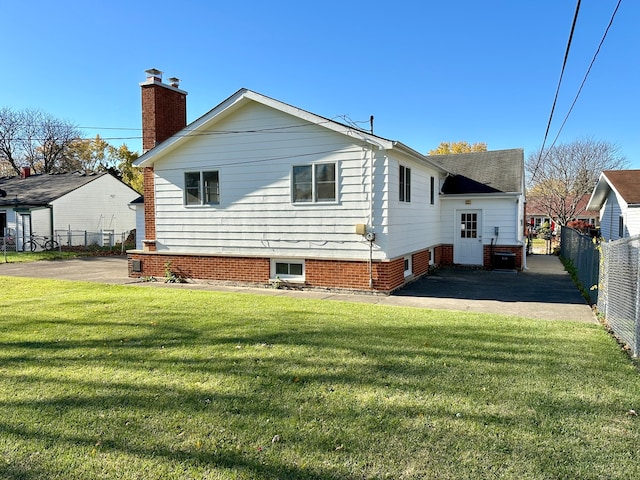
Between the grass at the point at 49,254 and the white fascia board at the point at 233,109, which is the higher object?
the white fascia board at the point at 233,109

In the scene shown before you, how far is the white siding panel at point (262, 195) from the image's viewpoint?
10.4 m

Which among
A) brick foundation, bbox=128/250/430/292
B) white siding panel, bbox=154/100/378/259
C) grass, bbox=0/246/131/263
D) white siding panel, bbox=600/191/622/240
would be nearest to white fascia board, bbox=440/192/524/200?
brick foundation, bbox=128/250/430/292

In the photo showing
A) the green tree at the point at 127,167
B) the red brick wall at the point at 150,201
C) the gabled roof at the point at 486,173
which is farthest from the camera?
the green tree at the point at 127,167

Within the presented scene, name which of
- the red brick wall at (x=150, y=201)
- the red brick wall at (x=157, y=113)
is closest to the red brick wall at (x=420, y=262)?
the red brick wall at (x=150, y=201)

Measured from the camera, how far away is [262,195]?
37.0ft

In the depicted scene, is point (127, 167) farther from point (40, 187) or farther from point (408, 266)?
point (408, 266)

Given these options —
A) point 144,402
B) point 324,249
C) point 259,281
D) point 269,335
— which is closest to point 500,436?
point 144,402

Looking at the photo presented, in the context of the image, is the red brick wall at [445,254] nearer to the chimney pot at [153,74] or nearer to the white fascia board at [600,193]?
the white fascia board at [600,193]

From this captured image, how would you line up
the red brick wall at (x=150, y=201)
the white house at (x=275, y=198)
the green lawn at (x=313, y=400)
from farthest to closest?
the red brick wall at (x=150, y=201) → the white house at (x=275, y=198) → the green lawn at (x=313, y=400)

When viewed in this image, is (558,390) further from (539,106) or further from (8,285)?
(539,106)

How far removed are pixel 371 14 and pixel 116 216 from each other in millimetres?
23876

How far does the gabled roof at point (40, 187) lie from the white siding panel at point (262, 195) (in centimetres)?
1776

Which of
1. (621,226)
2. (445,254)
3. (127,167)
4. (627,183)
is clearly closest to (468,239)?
(445,254)

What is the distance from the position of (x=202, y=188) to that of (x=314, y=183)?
11.3ft
